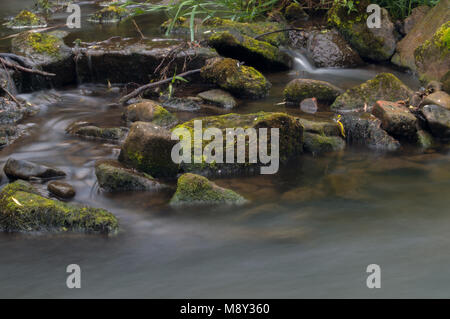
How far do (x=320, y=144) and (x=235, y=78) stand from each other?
197 centimetres

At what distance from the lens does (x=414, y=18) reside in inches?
339

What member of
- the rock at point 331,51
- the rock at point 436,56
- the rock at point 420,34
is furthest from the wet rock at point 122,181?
the rock at point 420,34

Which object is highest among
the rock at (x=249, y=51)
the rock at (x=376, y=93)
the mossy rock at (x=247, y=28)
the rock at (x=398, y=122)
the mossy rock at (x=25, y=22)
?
the mossy rock at (x=25, y=22)

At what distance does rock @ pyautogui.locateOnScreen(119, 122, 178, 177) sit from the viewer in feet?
15.1

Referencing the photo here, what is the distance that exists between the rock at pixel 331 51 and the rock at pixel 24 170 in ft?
17.0

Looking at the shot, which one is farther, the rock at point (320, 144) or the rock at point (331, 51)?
→ the rock at point (331, 51)

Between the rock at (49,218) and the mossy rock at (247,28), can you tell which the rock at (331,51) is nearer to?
the mossy rock at (247,28)

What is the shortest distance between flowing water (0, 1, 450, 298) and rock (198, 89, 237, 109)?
191 cm

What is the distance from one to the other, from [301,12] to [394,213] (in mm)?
6425

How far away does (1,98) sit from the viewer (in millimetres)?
6637

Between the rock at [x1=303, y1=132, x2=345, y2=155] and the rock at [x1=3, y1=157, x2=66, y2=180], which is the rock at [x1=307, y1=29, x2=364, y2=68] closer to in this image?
the rock at [x1=303, y1=132, x2=345, y2=155]

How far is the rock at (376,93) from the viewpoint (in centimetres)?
620
